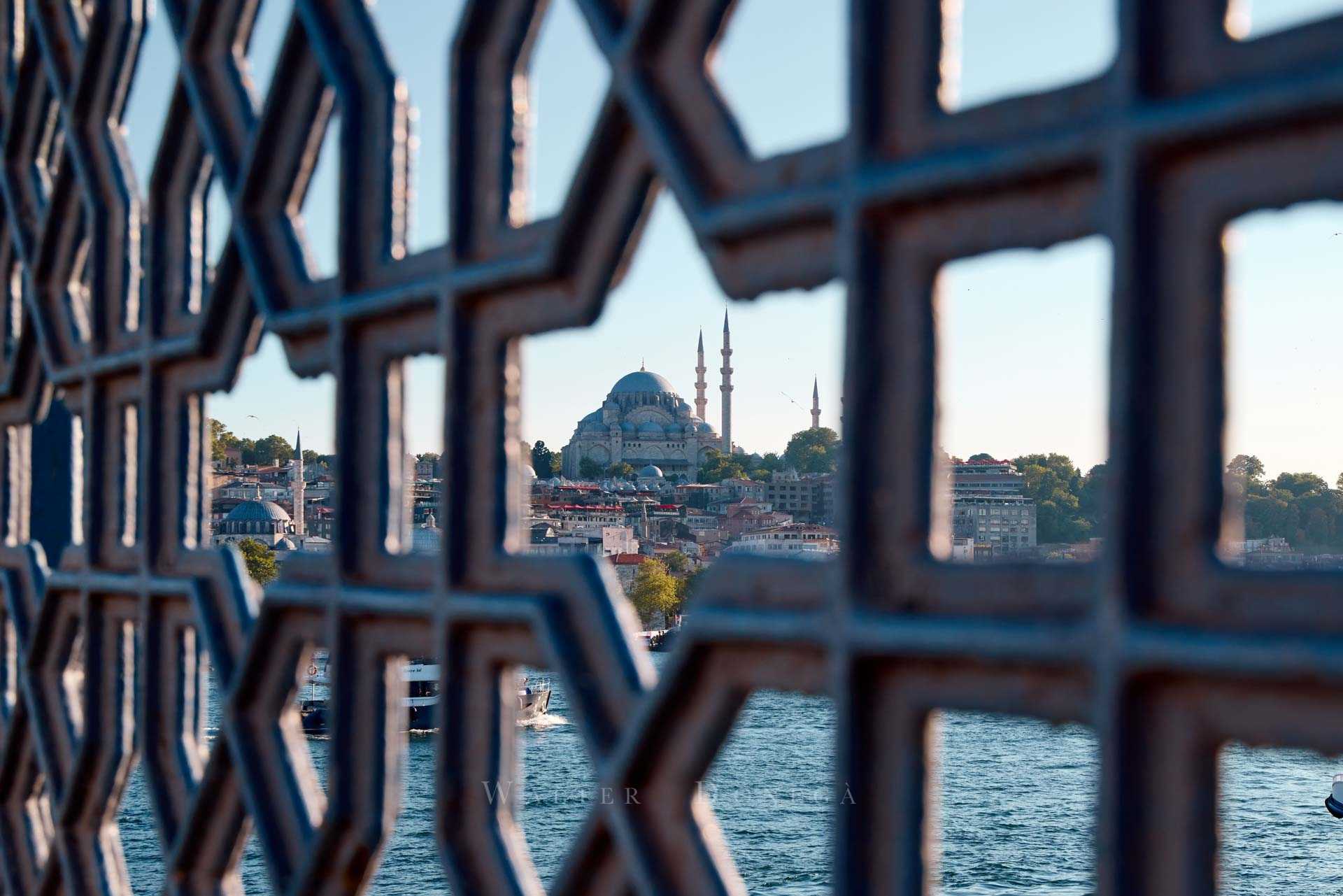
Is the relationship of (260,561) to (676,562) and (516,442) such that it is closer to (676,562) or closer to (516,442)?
(676,562)

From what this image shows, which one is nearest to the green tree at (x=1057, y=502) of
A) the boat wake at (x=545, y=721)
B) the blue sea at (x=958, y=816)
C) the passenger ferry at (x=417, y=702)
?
the blue sea at (x=958, y=816)

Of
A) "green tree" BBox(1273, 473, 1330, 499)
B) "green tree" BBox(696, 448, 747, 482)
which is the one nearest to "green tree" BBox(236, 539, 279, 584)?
"green tree" BBox(696, 448, 747, 482)

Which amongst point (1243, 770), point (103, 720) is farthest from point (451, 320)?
point (1243, 770)

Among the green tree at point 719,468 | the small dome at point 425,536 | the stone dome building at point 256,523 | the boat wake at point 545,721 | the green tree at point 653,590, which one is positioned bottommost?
the boat wake at point 545,721

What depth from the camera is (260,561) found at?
24.7 metres

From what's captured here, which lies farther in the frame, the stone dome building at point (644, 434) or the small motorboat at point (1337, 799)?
the stone dome building at point (644, 434)

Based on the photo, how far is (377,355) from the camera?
1.27m

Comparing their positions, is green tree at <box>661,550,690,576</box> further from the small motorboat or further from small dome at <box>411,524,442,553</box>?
the small motorboat

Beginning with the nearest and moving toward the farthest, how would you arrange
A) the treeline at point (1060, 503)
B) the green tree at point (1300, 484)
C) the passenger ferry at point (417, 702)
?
the green tree at point (1300, 484), the treeline at point (1060, 503), the passenger ferry at point (417, 702)

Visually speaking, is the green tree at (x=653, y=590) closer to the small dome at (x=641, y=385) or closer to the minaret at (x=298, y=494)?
the minaret at (x=298, y=494)

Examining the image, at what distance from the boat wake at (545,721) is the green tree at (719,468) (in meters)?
14.6

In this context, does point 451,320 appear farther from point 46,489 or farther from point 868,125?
point 46,489

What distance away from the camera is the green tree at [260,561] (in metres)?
23.9

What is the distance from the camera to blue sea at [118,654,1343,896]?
16.2m
